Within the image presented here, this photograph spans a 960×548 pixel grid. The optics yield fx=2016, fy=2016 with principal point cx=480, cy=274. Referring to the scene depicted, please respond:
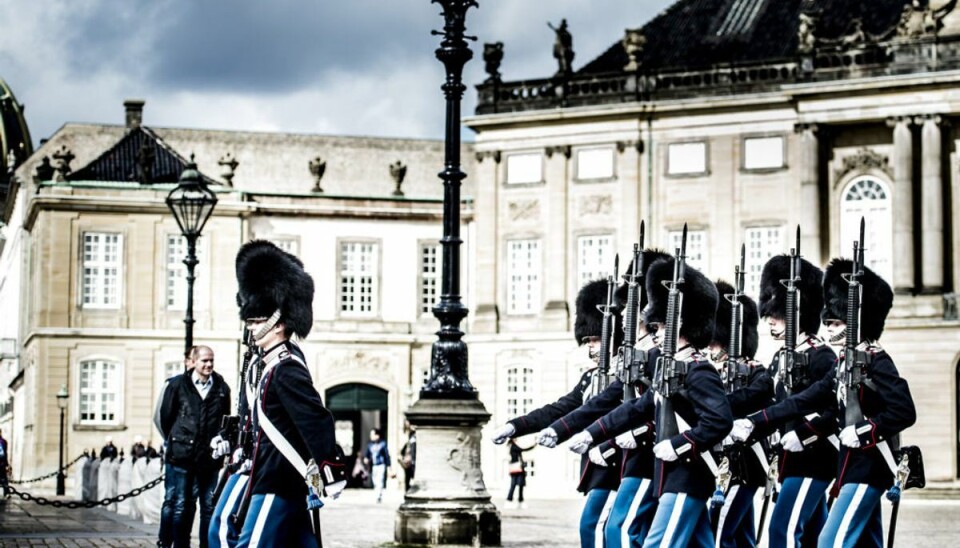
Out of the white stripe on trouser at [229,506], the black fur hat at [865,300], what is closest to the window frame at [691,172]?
the black fur hat at [865,300]

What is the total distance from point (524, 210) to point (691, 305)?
4557 cm

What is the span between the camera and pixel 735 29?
194 feet

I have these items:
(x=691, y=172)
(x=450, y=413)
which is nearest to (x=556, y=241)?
(x=691, y=172)

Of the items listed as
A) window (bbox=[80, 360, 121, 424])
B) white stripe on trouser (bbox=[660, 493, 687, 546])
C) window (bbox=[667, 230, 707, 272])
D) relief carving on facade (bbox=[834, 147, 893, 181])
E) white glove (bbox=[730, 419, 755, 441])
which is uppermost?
relief carving on facade (bbox=[834, 147, 893, 181])

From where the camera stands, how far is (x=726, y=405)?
11.8 metres

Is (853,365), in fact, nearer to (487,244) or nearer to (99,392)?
(487,244)

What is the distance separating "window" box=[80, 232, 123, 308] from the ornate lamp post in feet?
134

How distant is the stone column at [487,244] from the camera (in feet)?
192

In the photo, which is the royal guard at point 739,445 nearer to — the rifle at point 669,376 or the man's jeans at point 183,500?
the rifle at point 669,376

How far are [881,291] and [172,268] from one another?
49198 mm

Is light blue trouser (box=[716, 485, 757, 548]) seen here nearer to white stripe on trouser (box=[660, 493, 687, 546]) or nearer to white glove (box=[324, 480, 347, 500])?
white stripe on trouser (box=[660, 493, 687, 546])

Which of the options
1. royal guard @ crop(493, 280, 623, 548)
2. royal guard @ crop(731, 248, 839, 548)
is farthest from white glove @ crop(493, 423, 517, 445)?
royal guard @ crop(731, 248, 839, 548)

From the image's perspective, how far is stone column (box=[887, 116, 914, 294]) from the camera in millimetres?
52000

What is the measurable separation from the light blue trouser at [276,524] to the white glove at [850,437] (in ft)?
11.6
